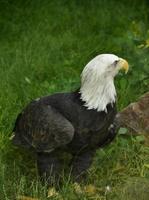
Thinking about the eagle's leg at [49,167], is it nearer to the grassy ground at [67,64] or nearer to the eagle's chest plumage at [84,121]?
the grassy ground at [67,64]

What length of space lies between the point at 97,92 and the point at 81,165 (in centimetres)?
69

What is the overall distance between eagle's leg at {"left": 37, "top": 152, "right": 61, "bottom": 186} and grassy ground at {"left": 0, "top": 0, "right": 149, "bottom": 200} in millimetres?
109

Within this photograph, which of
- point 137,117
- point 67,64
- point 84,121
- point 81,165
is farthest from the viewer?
point 67,64

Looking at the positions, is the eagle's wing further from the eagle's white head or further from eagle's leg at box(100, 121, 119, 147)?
eagle's leg at box(100, 121, 119, 147)

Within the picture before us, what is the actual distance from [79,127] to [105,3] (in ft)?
18.1

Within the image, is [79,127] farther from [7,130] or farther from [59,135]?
[7,130]

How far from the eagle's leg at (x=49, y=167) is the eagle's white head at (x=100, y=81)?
0.56m

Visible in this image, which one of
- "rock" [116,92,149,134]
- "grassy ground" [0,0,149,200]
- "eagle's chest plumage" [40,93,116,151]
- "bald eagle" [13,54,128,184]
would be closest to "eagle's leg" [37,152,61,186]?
"bald eagle" [13,54,128,184]

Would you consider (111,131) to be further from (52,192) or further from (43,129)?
(52,192)

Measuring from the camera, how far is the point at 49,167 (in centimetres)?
595

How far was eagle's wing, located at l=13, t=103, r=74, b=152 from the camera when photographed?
18.7ft

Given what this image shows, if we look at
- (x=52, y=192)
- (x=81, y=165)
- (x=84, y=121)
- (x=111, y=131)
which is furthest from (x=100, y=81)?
(x=52, y=192)

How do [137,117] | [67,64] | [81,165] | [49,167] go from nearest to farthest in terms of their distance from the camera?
1. [49,167]
2. [81,165]
3. [137,117]
4. [67,64]

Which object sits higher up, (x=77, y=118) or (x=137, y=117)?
(x=77, y=118)
